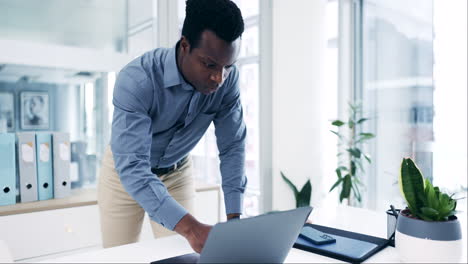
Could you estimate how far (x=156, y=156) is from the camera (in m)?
1.50

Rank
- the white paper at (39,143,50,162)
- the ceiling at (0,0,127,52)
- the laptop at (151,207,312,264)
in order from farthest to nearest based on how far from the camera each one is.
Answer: the ceiling at (0,0,127,52) → the white paper at (39,143,50,162) → the laptop at (151,207,312,264)

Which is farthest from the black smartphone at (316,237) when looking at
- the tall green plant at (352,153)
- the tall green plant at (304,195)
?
the tall green plant at (352,153)

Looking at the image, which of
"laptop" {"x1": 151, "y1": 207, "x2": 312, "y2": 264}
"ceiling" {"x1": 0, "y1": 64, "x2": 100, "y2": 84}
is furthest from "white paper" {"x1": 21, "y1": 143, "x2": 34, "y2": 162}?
"laptop" {"x1": 151, "y1": 207, "x2": 312, "y2": 264}

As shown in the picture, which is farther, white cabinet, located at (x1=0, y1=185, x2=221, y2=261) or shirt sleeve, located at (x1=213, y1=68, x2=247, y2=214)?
white cabinet, located at (x1=0, y1=185, x2=221, y2=261)

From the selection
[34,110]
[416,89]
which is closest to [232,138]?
[34,110]

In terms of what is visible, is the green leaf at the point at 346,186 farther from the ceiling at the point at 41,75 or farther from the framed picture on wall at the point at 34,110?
the framed picture on wall at the point at 34,110

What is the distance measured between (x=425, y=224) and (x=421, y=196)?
73mm

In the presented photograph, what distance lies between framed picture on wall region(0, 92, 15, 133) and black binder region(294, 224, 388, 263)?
1.92 m

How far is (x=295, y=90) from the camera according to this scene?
3.00 metres

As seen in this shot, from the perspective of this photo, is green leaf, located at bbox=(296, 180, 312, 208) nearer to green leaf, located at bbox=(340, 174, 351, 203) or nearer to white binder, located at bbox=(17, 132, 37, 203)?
green leaf, located at bbox=(340, 174, 351, 203)

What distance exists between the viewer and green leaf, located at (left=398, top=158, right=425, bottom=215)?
2.89 ft

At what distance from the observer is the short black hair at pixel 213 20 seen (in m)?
1.09

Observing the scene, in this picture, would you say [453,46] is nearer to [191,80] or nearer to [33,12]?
[191,80]

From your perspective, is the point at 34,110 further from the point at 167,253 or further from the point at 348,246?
the point at 348,246
